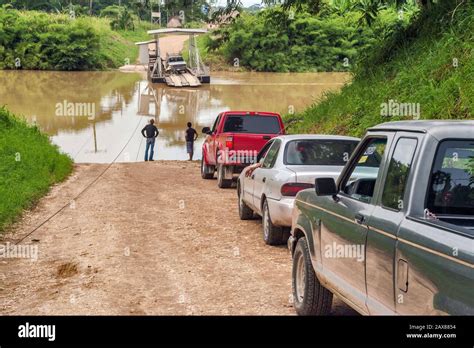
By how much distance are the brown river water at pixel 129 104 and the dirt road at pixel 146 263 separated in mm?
20173

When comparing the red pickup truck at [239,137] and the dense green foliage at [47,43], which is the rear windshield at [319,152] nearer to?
the red pickup truck at [239,137]

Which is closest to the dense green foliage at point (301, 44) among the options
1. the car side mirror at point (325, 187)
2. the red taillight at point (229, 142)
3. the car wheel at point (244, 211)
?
the red taillight at point (229, 142)

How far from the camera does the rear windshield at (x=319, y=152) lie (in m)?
11.2

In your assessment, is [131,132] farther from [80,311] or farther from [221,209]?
[80,311]

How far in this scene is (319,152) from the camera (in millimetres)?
11406

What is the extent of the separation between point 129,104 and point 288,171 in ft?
138

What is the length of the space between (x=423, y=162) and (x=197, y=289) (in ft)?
14.7

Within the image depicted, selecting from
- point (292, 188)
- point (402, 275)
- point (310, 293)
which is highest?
point (402, 275)

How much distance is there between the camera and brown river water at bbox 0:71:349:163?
39656mm

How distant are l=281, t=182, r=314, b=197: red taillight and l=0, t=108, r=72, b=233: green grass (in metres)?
5.66
